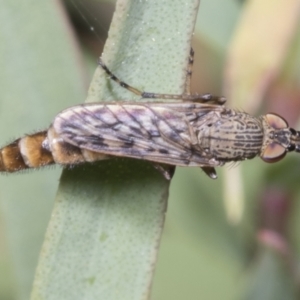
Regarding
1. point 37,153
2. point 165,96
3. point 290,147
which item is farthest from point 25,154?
point 290,147

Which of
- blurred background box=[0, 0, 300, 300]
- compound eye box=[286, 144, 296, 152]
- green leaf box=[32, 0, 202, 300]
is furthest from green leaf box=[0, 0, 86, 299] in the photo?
compound eye box=[286, 144, 296, 152]

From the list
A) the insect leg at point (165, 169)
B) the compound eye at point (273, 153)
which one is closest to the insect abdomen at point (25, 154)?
the insect leg at point (165, 169)

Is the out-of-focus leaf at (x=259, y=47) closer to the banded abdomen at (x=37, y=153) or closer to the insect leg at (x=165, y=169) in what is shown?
the insect leg at (x=165, y=169)

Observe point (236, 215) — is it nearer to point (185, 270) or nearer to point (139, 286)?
point (185, 270)

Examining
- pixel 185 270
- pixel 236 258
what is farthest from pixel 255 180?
pixel 185 270

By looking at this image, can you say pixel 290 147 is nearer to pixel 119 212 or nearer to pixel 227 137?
pixel 227 137

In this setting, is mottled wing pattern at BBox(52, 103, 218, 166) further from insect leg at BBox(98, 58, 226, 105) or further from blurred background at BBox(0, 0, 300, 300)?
blurred background at BBox(0, 0, 300, 300)
